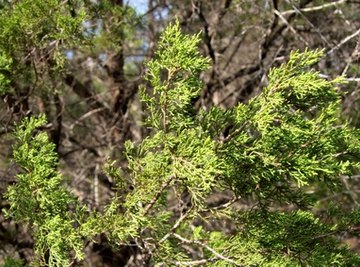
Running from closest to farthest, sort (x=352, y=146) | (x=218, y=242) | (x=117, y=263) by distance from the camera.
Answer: (x=352, y=146)
(x=218, y=242)
(x=117, y=263)

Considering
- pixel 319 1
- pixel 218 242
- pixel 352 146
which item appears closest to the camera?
pixel 352 146

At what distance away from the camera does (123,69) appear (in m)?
5.90

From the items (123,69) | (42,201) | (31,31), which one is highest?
(31,31)

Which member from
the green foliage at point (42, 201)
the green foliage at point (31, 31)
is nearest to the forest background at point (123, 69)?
the green foliage at point (31, 31)

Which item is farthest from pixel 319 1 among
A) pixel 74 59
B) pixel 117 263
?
pixel 117 263

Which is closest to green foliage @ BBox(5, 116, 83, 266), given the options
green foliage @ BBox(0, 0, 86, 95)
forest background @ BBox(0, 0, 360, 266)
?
green foliage @ BBox(0, 0, 86, 95)

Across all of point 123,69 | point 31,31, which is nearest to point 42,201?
point 31,31

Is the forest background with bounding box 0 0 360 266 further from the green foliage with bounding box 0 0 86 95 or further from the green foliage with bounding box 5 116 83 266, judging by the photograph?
the green foliage with bounding box 5 116 83 266

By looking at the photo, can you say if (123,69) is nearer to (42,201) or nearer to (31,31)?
(31,31)

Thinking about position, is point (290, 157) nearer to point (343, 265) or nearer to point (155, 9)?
point (343, 265)

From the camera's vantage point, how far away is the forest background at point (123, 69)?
3.95 meters

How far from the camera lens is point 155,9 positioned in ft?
18.8

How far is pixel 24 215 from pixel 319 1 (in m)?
4.16

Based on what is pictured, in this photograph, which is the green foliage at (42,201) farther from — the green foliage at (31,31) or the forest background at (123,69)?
the forest background at (123,69)
